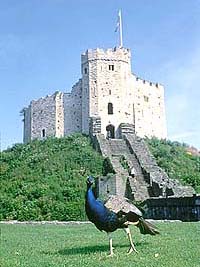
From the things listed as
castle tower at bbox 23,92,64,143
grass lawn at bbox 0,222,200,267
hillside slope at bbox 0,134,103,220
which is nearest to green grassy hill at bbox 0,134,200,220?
hillside slope at bbox 0,134,103,220

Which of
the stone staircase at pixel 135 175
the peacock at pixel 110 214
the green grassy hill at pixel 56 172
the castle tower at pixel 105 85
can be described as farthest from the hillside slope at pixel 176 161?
the peacock at pixel 110 214

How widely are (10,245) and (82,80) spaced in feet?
106

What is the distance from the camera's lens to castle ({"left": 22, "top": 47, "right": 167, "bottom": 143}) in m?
40.9

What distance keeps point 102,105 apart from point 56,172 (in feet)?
33.7

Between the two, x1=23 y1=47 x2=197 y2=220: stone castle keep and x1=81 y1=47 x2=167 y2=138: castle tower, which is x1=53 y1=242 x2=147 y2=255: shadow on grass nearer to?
x1=23 y1=47 x2=197 y2=220: stone castle keep

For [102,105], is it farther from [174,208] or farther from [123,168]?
[174,208]

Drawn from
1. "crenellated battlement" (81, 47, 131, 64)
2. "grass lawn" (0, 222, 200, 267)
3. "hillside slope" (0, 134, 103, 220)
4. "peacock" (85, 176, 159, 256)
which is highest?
"crenellated battlement" (81, 47, 131, 64)

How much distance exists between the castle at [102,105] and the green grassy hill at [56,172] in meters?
2.09

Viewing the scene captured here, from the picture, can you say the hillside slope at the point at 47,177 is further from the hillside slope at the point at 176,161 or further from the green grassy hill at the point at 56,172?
the hillside slope at the point at 176,161

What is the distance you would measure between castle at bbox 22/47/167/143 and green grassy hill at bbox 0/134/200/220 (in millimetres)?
2089

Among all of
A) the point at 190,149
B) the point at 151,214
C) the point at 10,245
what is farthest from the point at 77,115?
the point at 10,245

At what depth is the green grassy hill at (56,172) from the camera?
24703mm

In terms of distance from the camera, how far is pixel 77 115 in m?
42.2

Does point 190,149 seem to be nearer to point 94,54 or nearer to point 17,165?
point 94,54
